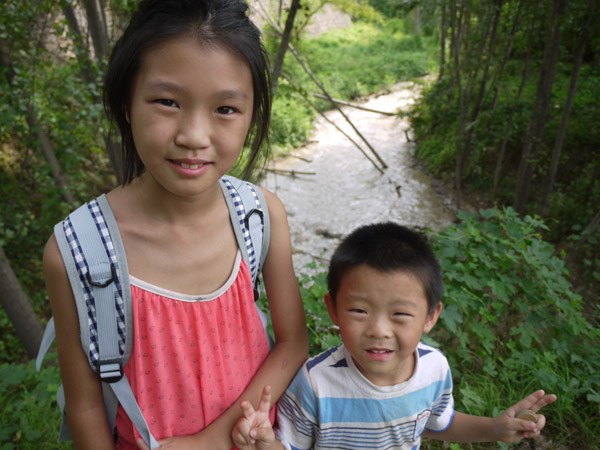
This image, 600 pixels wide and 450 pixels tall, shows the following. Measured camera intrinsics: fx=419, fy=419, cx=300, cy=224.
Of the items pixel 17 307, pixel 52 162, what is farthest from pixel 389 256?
pixel 52 162

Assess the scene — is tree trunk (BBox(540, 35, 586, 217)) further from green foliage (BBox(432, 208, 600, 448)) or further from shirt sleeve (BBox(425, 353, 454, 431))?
shirt sleeve (BBox(425, 353, 454, 431))

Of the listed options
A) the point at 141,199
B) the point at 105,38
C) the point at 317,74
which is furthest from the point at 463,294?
the point at 317,74

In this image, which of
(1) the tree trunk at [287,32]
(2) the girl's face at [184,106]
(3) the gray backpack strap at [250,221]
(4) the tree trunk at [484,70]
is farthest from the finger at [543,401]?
(4) the tree trunk at [484,70]

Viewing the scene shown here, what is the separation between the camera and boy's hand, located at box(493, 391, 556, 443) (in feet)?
3.56

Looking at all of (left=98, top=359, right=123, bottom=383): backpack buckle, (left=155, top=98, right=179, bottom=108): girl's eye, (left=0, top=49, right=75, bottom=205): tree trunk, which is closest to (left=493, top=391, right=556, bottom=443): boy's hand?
(left=98, top=359, right=123, bottom=383): backpack buckle

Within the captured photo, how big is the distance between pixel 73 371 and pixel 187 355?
24cm

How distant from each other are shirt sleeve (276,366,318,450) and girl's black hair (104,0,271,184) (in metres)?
0.72

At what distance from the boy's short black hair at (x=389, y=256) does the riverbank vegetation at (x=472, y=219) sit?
0.73 metres

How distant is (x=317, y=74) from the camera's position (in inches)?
583

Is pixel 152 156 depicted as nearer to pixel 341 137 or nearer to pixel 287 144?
pixel 287 144

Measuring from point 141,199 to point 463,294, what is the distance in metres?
1.64

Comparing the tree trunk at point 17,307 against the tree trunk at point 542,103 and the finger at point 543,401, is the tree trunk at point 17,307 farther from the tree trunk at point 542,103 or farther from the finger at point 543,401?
the tree trunk at point 542,103

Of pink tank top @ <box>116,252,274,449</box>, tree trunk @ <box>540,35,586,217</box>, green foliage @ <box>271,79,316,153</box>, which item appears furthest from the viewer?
green foliage @ <box>271,79,316,153</box>

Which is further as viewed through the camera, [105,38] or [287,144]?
[287,144]
